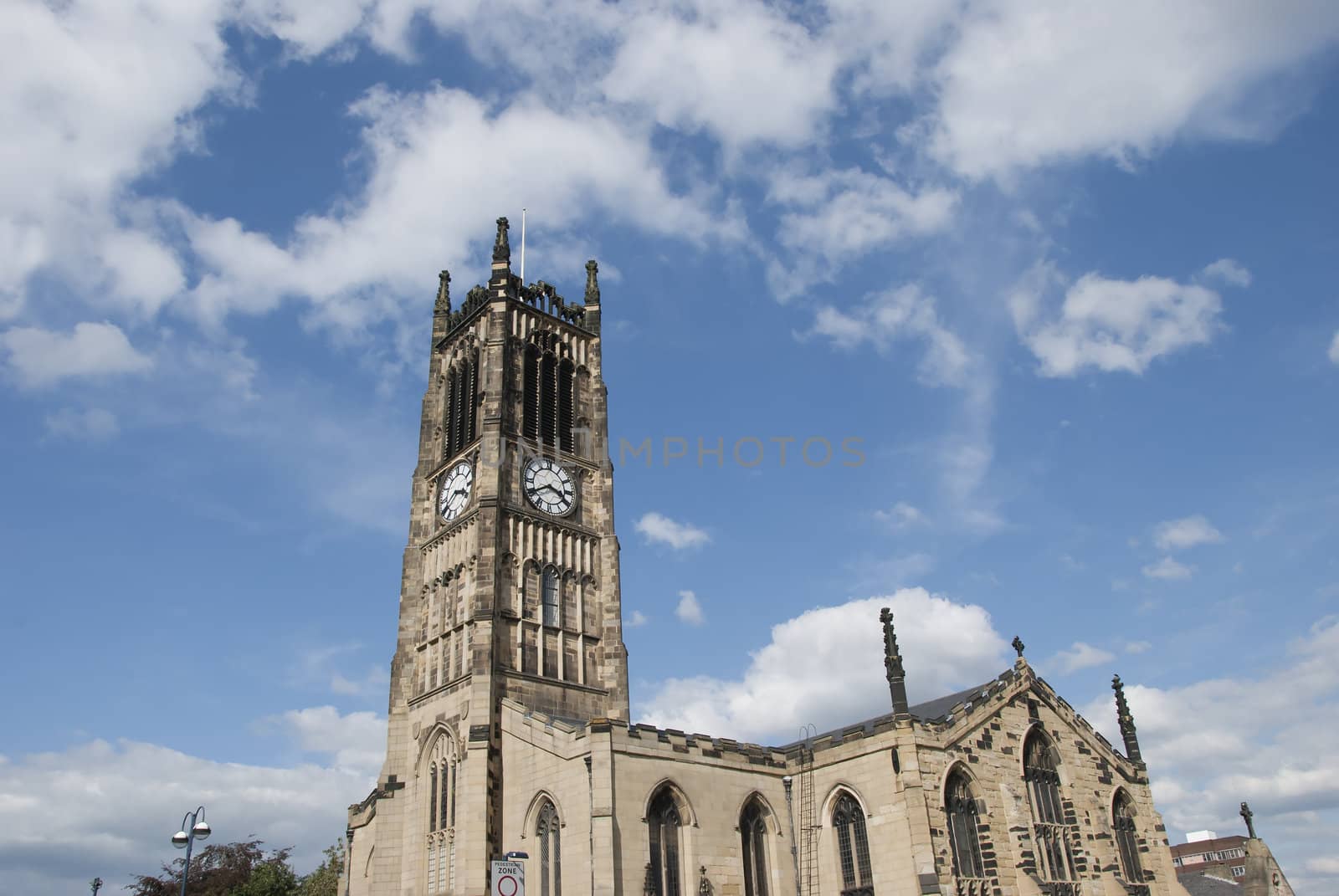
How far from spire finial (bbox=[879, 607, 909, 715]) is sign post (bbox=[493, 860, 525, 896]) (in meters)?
19.8

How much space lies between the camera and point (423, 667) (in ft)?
146

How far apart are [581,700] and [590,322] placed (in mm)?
20475

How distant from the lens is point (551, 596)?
146 feet

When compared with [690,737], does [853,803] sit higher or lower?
lower

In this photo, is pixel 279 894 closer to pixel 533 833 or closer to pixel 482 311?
pixel 533 833

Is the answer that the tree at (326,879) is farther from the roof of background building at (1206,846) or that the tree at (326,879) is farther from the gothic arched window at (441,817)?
the roof of background building at (1206,846)

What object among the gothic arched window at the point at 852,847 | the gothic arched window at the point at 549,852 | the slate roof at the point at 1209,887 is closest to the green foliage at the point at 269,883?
the gothic arched window at the point at 549,852

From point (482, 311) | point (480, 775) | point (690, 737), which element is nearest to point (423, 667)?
point (480, 775)

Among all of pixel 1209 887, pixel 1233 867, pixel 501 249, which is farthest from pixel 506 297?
pixel 1233 867

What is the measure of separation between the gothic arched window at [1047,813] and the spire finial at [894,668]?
6718mm

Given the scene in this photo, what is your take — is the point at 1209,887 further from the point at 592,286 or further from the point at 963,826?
the point at 592,286

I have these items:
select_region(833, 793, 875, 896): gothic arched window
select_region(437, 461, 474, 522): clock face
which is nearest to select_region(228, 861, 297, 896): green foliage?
select_region(437, 461, 474, 522): clock face

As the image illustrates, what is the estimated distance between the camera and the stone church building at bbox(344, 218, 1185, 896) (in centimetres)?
3378

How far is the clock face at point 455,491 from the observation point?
46.2m
